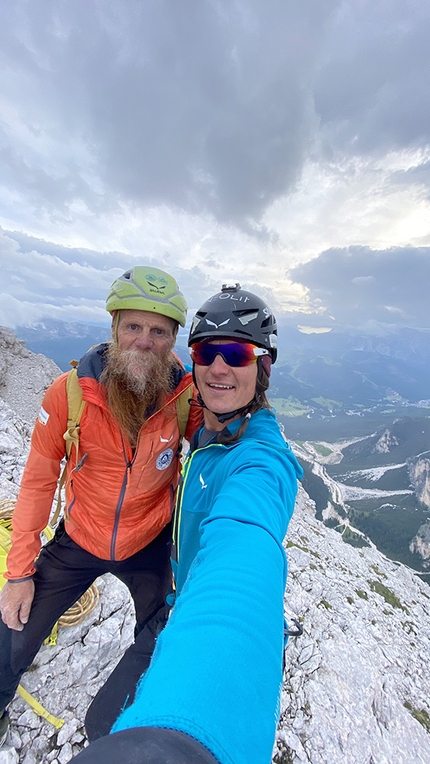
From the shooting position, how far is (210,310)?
16.3 feet

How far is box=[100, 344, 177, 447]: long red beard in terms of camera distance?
4.15 metres

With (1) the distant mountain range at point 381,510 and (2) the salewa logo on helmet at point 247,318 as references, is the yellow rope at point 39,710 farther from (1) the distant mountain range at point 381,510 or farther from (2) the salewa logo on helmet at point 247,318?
(1) the distant mountain range at point 381,510

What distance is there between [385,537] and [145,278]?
163m

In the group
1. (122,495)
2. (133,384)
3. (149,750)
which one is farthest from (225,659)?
(133,384)

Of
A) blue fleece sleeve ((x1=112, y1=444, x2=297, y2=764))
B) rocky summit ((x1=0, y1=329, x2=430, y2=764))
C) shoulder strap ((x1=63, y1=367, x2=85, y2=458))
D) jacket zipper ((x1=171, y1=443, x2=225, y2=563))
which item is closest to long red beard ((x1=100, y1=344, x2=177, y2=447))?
shoulder strap ((x1=63, y1=367, x2=85, y2=458))

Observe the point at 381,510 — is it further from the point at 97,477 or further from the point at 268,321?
the point at 97,477

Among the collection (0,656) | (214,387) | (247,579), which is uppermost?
(214,387)

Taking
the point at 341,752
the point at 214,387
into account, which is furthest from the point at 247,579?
the point at 341,752

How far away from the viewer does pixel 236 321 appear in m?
4.74

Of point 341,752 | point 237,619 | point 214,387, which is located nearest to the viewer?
point 237,619

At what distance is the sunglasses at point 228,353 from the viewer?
14.5 feet

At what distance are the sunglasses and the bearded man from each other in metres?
0.44

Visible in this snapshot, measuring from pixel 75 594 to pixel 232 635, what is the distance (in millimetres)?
4419

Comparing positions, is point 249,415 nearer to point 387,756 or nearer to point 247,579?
point 247,579
